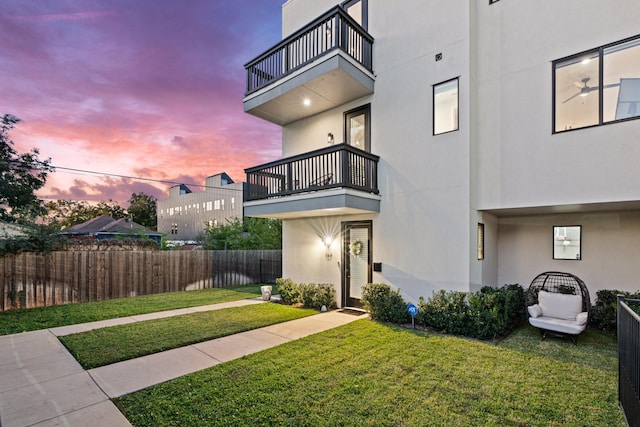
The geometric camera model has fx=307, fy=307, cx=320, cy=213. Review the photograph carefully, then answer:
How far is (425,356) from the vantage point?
4.86 metres

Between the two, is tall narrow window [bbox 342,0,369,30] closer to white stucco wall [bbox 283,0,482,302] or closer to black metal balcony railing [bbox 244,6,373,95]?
white stucco wall [bbox 283,0,482,302]

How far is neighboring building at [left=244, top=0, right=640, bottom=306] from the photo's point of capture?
5.53m

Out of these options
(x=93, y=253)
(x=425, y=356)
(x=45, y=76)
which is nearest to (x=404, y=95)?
(x=425, y=356)

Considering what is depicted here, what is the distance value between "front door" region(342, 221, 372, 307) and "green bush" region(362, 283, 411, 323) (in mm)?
624

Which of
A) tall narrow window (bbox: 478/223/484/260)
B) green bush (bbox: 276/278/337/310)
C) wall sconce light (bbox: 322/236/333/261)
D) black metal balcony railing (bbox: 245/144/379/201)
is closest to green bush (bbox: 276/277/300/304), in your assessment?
green bush (bbox: 276/278/337/310)

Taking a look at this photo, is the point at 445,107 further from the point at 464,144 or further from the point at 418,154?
the point at 418,154

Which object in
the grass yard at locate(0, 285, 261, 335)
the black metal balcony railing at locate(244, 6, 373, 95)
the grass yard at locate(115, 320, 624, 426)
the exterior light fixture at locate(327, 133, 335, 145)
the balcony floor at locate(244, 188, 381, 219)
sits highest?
the black metal balcony railing at locate(244, 6, 373, 95)

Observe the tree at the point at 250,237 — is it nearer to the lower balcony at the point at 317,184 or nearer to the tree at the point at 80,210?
the lower balcony at the point at 317,184

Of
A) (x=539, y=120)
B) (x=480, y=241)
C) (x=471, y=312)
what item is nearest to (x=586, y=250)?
(x=480, y=241)

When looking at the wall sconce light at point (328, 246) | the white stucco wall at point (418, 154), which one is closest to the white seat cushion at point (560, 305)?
the white stucco wall at point (418, 154)

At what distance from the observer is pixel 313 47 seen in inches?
329

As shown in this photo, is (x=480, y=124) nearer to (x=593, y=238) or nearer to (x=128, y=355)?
(x=593, y=238)

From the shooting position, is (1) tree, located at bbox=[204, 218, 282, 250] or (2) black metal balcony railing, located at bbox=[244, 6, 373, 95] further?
(1) tree, located at bbox=[204, 218, 282, 250]

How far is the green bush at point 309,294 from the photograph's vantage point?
27.5 feet
